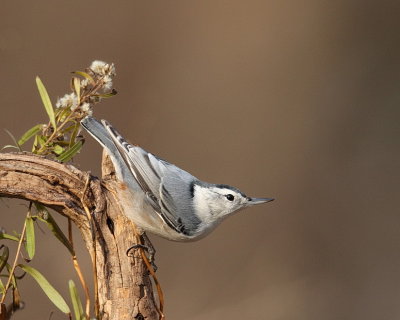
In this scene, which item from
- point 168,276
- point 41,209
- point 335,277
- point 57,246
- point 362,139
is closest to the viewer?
point 41,209

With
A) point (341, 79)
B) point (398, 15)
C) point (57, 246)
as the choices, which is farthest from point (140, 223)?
point (398, 15)

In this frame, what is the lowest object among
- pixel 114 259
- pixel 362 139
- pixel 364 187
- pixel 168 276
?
pixel 114 259

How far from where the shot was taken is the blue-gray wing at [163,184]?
148cm

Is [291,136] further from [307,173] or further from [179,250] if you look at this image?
[179,250]

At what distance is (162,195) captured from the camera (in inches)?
62.6

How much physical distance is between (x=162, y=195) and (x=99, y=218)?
0.44 metres

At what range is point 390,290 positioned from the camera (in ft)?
11.5

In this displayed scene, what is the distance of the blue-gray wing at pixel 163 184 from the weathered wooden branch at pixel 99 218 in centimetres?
26

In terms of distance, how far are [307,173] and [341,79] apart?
0.51 metres

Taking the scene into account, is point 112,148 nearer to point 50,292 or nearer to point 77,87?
point 77,87

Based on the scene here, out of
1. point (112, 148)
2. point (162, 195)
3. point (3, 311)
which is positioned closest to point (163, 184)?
Result: point (162, 195)

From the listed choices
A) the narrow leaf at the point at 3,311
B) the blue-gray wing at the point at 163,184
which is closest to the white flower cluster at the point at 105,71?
the blue-gray wing at the point at 163,184

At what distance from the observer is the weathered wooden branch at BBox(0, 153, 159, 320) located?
111 cm

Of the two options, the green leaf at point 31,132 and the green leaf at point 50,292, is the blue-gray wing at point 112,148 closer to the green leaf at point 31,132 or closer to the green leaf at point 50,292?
the green leaf at point 31,132
